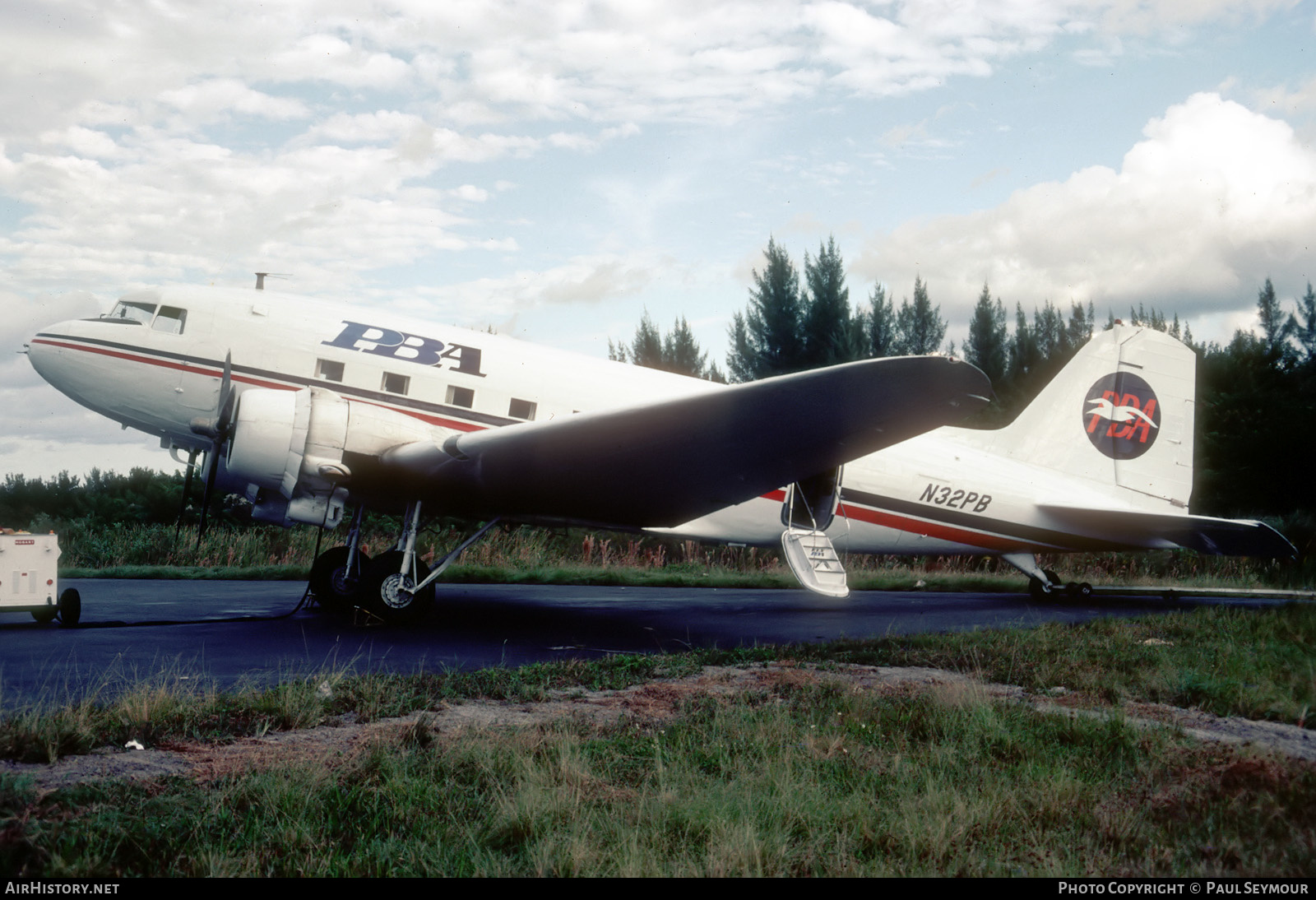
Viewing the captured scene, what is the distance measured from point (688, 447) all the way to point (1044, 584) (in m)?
8.43

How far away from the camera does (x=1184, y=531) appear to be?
463 inches

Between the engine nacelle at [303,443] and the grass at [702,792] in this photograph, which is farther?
the engine nacelle at [303,443]

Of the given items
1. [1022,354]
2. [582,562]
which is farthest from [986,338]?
[582,562]

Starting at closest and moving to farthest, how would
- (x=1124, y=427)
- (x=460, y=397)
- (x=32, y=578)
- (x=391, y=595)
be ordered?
1. (x=32, y=578)
2. (x=391, y=595)
3. (x=460, y=397)
4. (x=1124, y=427)

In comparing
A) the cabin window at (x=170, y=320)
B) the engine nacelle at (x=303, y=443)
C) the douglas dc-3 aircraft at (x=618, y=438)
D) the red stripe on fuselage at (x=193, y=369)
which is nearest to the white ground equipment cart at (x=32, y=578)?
the douglas dc-3 aircraft at (x=618, y=438)

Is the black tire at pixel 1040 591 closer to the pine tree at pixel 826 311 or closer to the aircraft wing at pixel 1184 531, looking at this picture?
the aircraft wing at pixel 1184 531

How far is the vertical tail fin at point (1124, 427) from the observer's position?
13.4 metres

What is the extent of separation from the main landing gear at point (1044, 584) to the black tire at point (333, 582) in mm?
9549

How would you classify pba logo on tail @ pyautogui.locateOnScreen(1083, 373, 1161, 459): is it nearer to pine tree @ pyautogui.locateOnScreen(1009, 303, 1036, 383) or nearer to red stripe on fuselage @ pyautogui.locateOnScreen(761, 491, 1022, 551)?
red stripe on fuselage @ pyautogui.locateOnScreen(761, 491, 1022, 551)

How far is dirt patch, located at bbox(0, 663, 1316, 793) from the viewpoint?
3.75 m

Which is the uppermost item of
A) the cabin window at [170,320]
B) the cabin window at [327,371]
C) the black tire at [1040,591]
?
the cabin window at [170,320]

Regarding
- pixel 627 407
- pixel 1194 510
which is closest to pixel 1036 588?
pixel 627 407

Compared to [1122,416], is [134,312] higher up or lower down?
lower down

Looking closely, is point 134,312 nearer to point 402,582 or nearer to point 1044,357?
point 402,582
